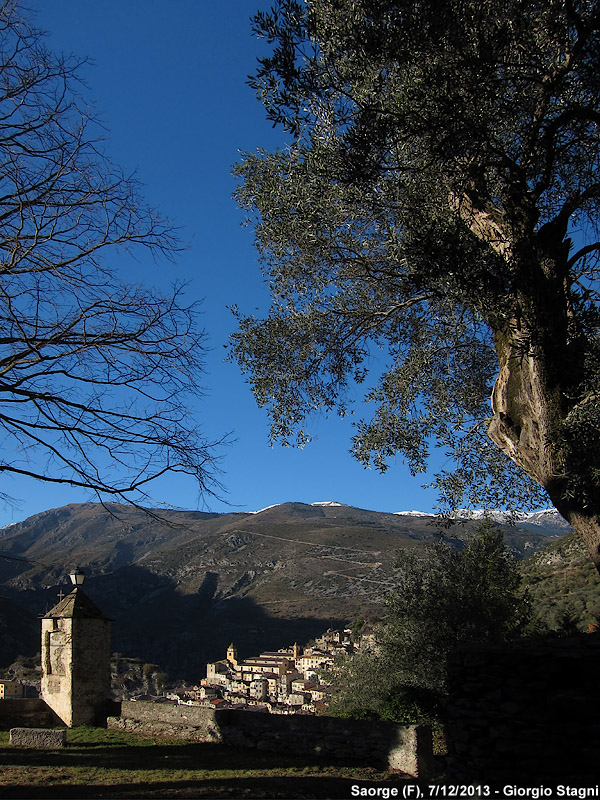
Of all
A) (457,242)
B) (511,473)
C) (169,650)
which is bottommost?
(169,650)

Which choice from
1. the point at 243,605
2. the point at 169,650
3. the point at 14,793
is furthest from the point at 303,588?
the point at 14,793

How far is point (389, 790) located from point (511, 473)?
235 inches

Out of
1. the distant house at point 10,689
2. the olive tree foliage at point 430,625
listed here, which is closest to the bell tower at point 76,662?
the distant house at point 10,689

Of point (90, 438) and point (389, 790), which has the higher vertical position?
point (90, 438)

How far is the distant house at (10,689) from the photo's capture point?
1952cm

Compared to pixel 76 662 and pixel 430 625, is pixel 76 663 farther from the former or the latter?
pixel 430 625

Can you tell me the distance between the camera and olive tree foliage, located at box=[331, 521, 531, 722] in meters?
17.8

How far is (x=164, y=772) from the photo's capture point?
9.31 m

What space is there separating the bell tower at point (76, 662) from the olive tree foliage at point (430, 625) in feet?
23.4

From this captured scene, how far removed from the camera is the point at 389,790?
21.0 ft

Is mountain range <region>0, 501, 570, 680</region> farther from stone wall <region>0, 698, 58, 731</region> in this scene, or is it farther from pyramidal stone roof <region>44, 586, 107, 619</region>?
pyramidal stone roof <region>44, 586, 107, 619</region>

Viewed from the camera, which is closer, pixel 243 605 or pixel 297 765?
pixel 297 765

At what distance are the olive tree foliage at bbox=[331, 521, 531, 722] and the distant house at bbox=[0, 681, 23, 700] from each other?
1090 centimetres

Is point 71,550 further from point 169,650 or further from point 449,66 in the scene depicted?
A: point 449,66
